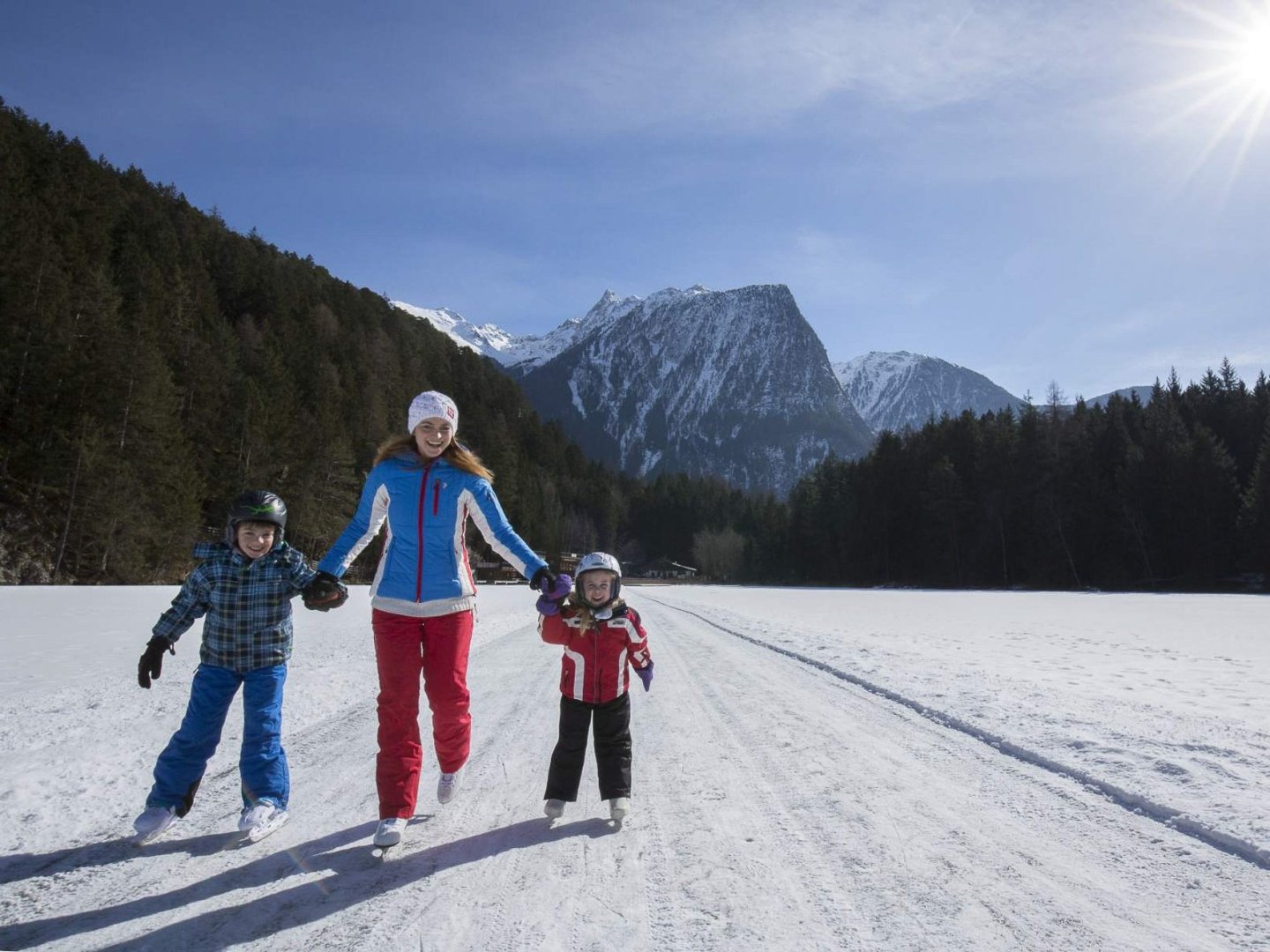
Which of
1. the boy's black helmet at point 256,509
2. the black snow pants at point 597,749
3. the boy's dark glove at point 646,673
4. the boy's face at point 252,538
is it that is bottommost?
the black snow pants at point 597,749

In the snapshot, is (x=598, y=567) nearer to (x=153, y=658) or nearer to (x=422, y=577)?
(x=422, y=577)

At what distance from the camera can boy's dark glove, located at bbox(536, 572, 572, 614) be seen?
11.5ft

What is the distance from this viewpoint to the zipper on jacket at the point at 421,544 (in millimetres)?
3322

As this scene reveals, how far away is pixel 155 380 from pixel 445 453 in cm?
3838

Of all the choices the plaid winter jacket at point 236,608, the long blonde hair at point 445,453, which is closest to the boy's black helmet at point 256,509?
the plaid winter jacket at point 236,608

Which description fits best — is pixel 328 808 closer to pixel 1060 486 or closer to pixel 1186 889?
pixel 1186 889

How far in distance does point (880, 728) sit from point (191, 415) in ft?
156

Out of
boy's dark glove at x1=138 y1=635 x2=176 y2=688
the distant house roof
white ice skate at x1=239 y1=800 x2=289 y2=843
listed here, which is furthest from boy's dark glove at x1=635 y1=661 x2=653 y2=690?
the distant house roof

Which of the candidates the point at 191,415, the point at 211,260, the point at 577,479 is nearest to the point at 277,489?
the point at 191,415

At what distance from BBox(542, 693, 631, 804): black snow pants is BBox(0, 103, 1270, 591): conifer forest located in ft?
112

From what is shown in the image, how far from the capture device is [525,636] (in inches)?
534

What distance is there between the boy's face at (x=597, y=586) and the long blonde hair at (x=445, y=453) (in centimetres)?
76

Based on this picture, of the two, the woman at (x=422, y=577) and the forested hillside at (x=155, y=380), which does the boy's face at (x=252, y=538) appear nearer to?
the woman at (x=422, y=577)

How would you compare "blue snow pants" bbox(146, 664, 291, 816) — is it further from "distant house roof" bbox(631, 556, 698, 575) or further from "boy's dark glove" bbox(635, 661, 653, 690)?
"distant house roof" bbox(631, 556, 698, 575)
